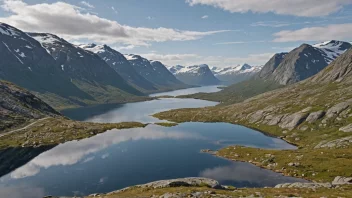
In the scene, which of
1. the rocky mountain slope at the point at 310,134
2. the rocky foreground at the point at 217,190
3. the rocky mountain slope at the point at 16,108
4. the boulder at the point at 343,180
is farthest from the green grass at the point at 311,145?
the rocky mountain slope at the point at 16,108

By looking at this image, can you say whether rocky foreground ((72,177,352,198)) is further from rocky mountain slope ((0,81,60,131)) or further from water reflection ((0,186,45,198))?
rocky mountain slope ((0,81,60,131))

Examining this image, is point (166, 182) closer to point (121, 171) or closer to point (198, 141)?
point (121, 171)

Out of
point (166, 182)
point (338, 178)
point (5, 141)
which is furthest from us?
point (5, 141)

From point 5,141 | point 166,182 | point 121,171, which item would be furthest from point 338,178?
point 5,141

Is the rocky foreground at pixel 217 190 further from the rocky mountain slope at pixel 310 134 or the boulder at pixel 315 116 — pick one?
the boulder at pixel 315 116

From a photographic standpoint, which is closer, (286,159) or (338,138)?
(286,159)

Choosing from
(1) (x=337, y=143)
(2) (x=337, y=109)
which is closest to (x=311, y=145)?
(1) (x=337, y=143)

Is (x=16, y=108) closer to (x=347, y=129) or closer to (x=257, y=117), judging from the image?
(x=257, y=117)
